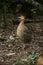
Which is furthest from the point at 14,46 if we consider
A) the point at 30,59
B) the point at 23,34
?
the point at 30,59

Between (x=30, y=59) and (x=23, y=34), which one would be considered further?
(x=23, y=34)

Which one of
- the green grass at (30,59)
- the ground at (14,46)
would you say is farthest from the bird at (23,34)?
the green grass at (30,59)

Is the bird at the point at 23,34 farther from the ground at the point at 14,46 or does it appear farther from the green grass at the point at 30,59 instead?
the green grass at the point at 30,59

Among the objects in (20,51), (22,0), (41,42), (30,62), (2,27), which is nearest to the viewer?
(30,62)

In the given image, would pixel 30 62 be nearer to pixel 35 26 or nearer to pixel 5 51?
pixel 5 51

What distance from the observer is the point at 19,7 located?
9.62m

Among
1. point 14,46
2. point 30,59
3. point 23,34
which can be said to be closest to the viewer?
point 30,59

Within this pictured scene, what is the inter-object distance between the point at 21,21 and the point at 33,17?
1.77m

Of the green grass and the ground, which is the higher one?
the ground

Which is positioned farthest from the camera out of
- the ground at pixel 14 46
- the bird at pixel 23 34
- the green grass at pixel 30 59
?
the bird at pixel 23 34

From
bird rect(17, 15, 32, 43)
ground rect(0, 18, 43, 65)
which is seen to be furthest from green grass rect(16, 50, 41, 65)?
bird rect(17, 15, 32, 43)

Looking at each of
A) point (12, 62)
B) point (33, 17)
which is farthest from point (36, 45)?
point (33, 17)

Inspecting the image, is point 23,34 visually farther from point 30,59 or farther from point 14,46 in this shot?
point 30,59

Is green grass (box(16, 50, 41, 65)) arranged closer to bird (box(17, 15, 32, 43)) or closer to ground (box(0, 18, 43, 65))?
ground (box(0, 18, 43, 65))
